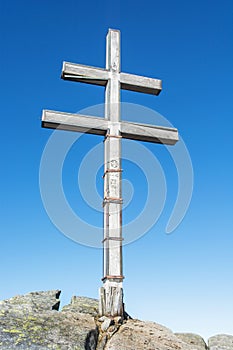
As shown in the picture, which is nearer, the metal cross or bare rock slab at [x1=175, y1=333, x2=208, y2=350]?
the metal cross

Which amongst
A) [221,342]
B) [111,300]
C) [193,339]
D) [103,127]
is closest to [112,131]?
[103,127]

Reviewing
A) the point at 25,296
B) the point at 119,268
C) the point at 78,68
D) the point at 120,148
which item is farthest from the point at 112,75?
the point at 25,296

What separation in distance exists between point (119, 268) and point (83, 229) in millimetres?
1017

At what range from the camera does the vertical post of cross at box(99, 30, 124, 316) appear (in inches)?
336

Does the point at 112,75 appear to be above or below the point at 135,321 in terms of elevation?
above

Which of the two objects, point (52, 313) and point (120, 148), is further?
point (120, 148)

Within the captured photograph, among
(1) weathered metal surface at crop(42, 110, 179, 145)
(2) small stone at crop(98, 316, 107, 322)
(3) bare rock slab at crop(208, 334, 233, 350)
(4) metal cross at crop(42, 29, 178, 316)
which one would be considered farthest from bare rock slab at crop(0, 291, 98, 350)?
(1) weathered metal surface at crop(42, 110, 179, 145)

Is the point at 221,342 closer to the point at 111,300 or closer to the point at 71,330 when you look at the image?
the point at 111,300

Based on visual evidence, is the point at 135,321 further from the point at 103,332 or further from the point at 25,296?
the point at 25,296

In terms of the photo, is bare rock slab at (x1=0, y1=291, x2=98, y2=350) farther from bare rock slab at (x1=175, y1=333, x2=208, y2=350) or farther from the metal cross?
bare rock slab at (x1=175, y1=333, x2=208, y2=350)

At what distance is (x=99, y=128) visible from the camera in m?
9.75

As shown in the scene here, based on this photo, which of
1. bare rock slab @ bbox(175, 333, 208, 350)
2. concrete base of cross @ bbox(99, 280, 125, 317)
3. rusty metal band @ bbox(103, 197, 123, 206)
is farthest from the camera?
bare rock slab @ bbox(175, 333, 208, 350)

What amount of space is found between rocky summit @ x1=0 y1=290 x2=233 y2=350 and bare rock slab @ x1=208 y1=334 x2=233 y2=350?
21 millimetres

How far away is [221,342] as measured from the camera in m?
9.60
